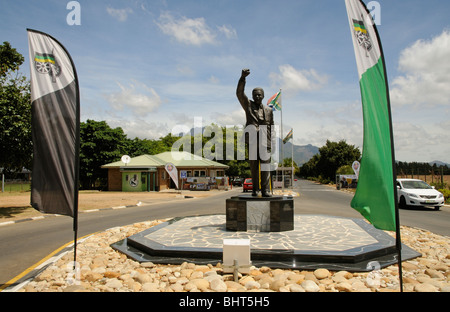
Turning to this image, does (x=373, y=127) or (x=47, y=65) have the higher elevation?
(x=47, y=65)

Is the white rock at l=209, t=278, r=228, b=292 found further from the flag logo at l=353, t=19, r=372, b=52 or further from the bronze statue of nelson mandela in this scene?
the bronze statue of nelson mandela

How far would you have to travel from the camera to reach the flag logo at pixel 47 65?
4.92 m

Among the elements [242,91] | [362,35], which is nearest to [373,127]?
[362,35]

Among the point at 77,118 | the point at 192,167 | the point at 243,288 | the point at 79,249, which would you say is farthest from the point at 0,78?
the point at 192,167

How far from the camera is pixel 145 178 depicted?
33.2 m

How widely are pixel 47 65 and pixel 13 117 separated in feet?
31.5

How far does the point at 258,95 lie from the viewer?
8.09 m

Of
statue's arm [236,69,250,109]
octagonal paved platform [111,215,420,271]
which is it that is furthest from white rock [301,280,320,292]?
statue's arm [236,69,250,109]

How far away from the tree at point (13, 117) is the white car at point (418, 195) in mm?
17048

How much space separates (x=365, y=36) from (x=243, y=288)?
3722 millimetres

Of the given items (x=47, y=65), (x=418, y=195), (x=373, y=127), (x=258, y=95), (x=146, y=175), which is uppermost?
(x=258, y=95)

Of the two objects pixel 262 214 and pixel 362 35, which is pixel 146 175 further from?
pixel 362 35
